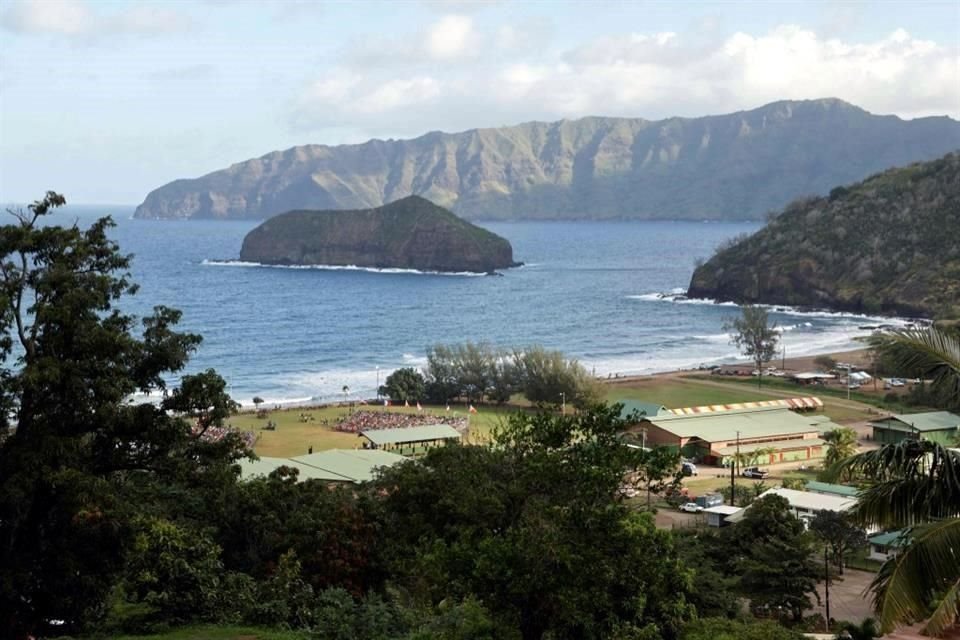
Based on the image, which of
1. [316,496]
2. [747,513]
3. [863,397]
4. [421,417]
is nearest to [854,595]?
[747,513]

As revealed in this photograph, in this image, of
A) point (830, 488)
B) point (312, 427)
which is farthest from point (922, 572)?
point (312, 427)

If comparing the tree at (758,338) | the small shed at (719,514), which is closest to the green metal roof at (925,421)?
the small shed at (719,514)

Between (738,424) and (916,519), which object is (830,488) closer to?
(738,424)

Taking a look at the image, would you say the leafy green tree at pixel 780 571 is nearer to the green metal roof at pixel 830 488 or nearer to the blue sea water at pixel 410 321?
the green metal roof at pixel 830 488

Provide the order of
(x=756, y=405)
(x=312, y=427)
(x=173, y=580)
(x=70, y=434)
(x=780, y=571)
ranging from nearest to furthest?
1. (x=70, y=434)
2. (x=173, y=580)
3. (x=780, y=571)
4. (x=312, y=427)
5. (x=756, y=405)

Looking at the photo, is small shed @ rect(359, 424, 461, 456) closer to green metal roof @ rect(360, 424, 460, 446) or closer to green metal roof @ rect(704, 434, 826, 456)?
green metal roof @ rect(360, 424, 460, 446)

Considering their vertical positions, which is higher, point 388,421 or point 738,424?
point 738,424

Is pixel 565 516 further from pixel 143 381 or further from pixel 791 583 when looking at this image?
pixel 791 583

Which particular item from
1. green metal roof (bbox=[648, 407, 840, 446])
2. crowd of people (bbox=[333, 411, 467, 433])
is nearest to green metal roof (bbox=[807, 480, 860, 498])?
green metal roof (bbox=[648, 407, 840, 446])
